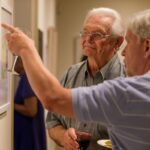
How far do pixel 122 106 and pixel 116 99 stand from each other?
0.02 meters

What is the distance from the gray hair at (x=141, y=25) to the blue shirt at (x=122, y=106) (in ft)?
0.48

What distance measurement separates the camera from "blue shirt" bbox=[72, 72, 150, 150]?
36.7 inches

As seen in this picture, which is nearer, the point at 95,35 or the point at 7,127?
the point at 95,35

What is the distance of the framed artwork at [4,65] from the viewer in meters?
1.78

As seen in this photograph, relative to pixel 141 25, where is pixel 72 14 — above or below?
above

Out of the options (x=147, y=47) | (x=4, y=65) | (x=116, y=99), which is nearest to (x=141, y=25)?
(x=147, y=47)

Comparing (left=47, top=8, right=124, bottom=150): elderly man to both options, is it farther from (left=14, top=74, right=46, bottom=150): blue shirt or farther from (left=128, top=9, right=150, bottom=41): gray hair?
(left=14, top=74, right=46, bottom=150): blue shirt

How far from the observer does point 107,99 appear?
0.94 metres

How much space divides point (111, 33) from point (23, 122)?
1242 mm

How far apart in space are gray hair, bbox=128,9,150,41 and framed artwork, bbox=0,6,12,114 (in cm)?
88

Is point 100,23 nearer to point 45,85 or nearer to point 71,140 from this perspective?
point 71,140

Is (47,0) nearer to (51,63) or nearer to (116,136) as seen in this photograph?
(51,63)

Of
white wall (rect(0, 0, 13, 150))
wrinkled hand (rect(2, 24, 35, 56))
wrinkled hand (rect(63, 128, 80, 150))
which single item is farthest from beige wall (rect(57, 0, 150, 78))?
wrinkled hand (rect(2, 24, 35, 56))

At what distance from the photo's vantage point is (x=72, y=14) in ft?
16.9
